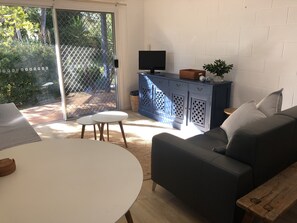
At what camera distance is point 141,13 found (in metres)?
4.60

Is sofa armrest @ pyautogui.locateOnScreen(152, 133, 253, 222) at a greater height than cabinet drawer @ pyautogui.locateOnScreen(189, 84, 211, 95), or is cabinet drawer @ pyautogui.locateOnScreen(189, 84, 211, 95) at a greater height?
cabinet drawer @ pyautogui.locateOnScreen(189, 84, 211, 95)

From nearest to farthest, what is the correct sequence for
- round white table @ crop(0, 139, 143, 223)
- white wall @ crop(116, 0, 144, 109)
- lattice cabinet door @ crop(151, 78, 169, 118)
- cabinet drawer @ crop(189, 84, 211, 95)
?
round white table @ crop(0, 139, 143, 223), cabinet drawer @ crop(189, 84, 211, 95), lattice cabinet door @ crop(151, 78, 169, 118), white wall @ crop(116, 0, 144, 109)

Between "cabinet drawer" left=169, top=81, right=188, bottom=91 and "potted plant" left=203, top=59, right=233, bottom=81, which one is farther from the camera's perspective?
"cabinet drawer" left=169, top=81, right=188, bottom=91

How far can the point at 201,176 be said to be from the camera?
5.26 feet

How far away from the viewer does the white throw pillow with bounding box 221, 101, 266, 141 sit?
2.01 metres

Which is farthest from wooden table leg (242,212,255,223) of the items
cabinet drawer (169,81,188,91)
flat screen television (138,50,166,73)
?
flat screen television (138,50,166,73)

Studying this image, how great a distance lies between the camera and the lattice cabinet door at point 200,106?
318 cm

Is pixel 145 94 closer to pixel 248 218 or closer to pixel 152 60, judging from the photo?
pixel 152 60

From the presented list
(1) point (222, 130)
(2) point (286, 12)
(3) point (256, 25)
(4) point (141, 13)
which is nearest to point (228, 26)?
(3) point (256, 25)

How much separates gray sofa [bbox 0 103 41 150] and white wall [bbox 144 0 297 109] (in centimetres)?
261

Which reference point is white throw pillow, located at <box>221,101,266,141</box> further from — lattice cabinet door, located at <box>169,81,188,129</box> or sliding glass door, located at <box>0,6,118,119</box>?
sliding glass door, located at <box>0,6,118,119</box>

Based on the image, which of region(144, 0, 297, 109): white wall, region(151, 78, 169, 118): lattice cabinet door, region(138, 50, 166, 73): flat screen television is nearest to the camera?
region(144, 0, 297, 109): white wall

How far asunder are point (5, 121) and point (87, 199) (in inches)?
79.3

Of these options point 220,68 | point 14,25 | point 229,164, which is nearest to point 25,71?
point 14,25
